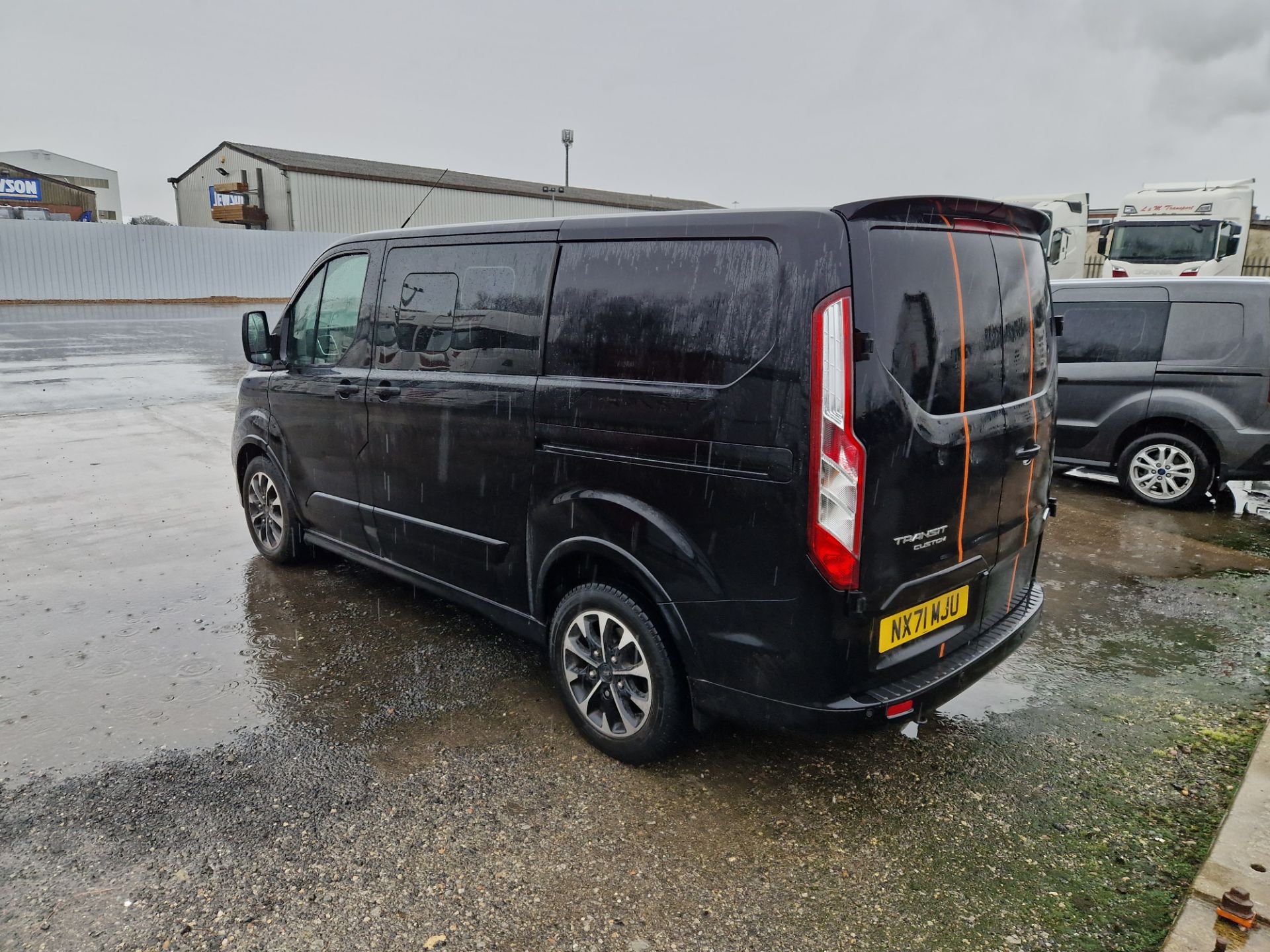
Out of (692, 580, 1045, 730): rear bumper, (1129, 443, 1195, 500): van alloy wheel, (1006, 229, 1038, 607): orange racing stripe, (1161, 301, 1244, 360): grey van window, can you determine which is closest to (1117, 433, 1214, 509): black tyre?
(1129, 443, 1195, 500): van alloy wheel

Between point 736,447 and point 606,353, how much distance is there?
27.8 inches

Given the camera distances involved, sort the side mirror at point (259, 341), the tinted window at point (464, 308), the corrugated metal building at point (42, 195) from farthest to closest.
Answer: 1. the corrugated metal building at point (42, 195)
2. the side mirror at point (259, 341)
3. the tinted window at point (464, 308)

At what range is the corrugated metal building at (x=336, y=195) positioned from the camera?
36.8m

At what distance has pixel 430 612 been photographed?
15.9 ft

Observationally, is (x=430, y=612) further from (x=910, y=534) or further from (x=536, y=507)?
(x=910, y=534)

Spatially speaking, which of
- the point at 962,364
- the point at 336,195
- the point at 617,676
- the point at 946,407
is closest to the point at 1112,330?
the point at 962,364

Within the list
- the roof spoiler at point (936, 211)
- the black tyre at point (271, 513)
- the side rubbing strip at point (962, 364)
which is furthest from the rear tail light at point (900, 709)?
the black tyre at point (271, 513)

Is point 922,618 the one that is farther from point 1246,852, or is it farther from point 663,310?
point 663,310

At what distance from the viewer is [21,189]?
4000 cm

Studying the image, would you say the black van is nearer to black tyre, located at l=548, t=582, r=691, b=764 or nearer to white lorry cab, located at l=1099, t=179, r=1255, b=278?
black tyre, located at l=548, t=582, r=691, b=764

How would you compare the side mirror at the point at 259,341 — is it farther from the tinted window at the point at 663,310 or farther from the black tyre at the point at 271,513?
the tinted window at the point at 663,310

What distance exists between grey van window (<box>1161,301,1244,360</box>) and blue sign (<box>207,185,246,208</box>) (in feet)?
128

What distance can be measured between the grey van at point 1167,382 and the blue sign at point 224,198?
38.4m

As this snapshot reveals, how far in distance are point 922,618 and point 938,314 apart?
1.03m
